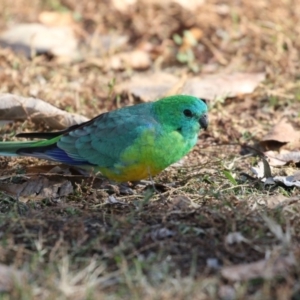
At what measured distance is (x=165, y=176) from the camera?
515cm

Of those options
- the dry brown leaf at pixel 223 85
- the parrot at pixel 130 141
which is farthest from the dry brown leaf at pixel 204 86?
the parrot at pixel 130 141

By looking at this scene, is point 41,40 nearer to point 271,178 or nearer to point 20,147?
point 20,147

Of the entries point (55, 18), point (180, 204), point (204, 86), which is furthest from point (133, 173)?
point (55, 18)

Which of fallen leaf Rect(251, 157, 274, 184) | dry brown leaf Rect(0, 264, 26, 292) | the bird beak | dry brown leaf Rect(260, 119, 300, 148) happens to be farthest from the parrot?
dry brown leaf Rect(0, 264, 26, 292)

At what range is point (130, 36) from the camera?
8.32 metres

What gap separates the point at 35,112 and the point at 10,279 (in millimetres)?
2685

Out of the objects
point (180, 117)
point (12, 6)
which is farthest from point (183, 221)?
point (12, 6)

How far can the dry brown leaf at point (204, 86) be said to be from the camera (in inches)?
255

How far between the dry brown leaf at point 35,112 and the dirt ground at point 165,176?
0.35 feet

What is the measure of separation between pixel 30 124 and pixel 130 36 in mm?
2879

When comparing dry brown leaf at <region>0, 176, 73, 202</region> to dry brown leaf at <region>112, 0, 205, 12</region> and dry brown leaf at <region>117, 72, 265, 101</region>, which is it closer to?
dry brown leaf at <region>117, 72, 265, 101</region>

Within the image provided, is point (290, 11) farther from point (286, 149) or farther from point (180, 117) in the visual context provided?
point (180, 117)

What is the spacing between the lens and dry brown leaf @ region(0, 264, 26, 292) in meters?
3.12

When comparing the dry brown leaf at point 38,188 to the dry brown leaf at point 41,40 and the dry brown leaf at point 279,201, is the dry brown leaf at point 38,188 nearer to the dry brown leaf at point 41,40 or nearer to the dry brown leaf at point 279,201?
the dry brown leaf at point 279,201
